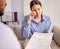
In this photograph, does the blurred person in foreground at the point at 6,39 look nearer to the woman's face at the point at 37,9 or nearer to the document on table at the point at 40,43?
the document on table at the point at 40,43

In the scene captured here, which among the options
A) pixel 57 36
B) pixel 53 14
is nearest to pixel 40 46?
pixel 57 36

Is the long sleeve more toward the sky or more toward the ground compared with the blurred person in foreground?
more toward the ground

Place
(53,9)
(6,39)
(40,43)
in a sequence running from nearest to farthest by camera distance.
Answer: (6,39) → (40,43) → (53,9)

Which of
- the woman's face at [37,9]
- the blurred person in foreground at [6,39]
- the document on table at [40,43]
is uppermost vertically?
the woman's face at [37,9]

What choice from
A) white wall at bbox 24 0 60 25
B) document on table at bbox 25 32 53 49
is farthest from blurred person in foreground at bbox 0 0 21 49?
white wall at bbox 24 0 60 25

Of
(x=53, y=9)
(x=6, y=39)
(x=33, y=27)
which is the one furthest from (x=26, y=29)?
(x=53, y=9)

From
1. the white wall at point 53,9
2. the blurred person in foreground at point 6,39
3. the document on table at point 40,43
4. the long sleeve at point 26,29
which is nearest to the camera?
the blurred person in foreground at point 6,39

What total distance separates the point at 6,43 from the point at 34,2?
0.89 metres

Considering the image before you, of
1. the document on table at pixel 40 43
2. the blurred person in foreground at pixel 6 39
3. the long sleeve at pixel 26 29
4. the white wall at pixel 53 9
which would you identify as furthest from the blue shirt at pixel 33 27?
the white wall at pixel 53 9

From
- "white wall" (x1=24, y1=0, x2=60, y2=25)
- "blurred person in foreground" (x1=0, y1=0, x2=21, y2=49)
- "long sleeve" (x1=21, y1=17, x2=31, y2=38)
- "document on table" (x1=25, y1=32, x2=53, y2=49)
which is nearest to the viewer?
"blurred person in foreground" (x1=0, y1=0, x2=21, y2=49)

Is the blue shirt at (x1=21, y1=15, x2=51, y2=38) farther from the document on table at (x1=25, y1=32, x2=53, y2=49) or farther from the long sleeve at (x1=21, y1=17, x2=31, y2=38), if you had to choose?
the document on table at (x1=25, y1=32, x2=53, y2=49)

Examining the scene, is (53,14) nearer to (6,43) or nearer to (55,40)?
(55,40)

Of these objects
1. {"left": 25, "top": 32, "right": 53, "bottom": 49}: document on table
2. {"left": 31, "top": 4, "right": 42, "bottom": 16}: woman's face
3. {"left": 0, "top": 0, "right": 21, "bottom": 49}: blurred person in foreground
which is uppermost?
{"left": 31, "top": 4, "right": 42, "bottom": 16}: woman's face

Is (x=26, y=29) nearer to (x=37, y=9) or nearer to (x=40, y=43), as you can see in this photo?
(x=37, y=9)
